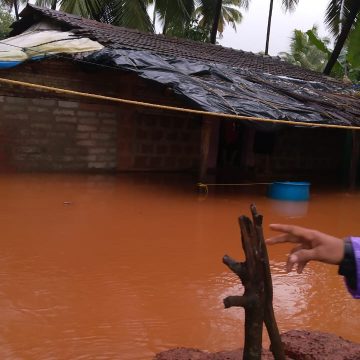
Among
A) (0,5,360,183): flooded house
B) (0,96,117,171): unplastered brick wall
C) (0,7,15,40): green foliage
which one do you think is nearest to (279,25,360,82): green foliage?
(0,5,360,183): flooded house

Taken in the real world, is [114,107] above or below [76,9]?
below

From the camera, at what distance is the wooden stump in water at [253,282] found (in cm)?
163

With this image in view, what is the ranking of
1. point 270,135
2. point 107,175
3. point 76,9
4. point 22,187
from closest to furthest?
point 22,187, point 107,175, point 270,135, point 76,9

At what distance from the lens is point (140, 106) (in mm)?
10836

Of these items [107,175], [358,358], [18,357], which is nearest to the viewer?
[358,358]

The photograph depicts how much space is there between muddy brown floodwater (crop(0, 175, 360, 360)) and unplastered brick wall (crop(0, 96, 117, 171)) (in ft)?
6.59

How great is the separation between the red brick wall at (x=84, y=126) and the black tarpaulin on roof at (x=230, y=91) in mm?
1210

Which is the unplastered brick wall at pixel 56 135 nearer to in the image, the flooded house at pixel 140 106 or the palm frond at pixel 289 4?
the flooded house at pixel 140 106

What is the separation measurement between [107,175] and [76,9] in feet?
27.3

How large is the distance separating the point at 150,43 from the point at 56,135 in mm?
3491

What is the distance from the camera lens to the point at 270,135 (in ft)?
42.5

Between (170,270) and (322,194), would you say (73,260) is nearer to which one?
(170,270)

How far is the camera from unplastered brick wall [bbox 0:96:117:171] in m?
9.23

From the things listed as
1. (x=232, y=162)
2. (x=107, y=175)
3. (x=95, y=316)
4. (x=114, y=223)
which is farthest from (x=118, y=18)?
(x=95, y=316)
